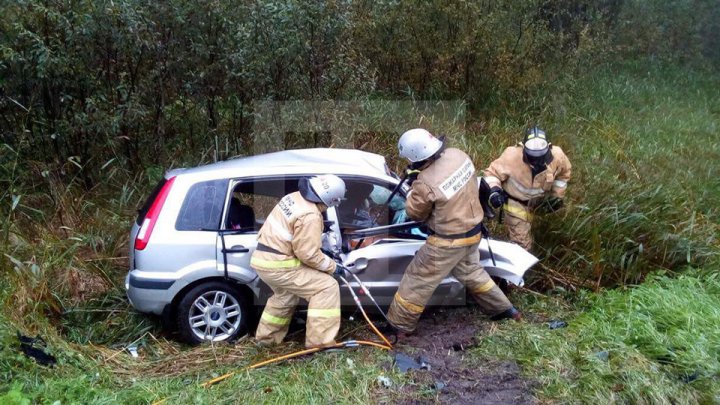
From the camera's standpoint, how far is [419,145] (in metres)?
5.19

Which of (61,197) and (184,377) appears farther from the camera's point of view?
(61,197)

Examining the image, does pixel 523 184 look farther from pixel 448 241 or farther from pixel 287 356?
pixel 287 356

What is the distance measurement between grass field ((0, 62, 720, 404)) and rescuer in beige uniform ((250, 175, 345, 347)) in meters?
0.33

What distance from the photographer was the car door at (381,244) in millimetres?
5386

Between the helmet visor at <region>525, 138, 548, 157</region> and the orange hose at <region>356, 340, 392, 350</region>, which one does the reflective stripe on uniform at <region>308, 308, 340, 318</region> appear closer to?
the orange hose at <region>356, 340, 392, 350</region>

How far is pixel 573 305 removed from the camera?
5895mm

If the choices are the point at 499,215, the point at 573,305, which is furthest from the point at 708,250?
the point at 499,215

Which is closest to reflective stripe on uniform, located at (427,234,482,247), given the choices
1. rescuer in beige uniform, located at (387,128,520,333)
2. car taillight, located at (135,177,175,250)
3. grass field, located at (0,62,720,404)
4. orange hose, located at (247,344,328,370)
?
rescuer in beige uniform, located at (387,128,520,333)

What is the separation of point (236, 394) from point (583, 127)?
7.10m

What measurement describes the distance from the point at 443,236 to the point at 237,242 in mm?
1600

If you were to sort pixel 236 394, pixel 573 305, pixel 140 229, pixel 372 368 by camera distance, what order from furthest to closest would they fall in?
pixel 573 305 < pixel 140 229 < pixel 372 368 < pixel 236 394

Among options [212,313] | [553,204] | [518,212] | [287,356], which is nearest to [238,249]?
[212,313]

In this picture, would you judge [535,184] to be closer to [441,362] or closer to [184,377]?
[441,362]

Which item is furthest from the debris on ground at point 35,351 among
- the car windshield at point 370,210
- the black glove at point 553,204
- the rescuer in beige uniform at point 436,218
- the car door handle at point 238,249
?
the black glove at point 553,204
